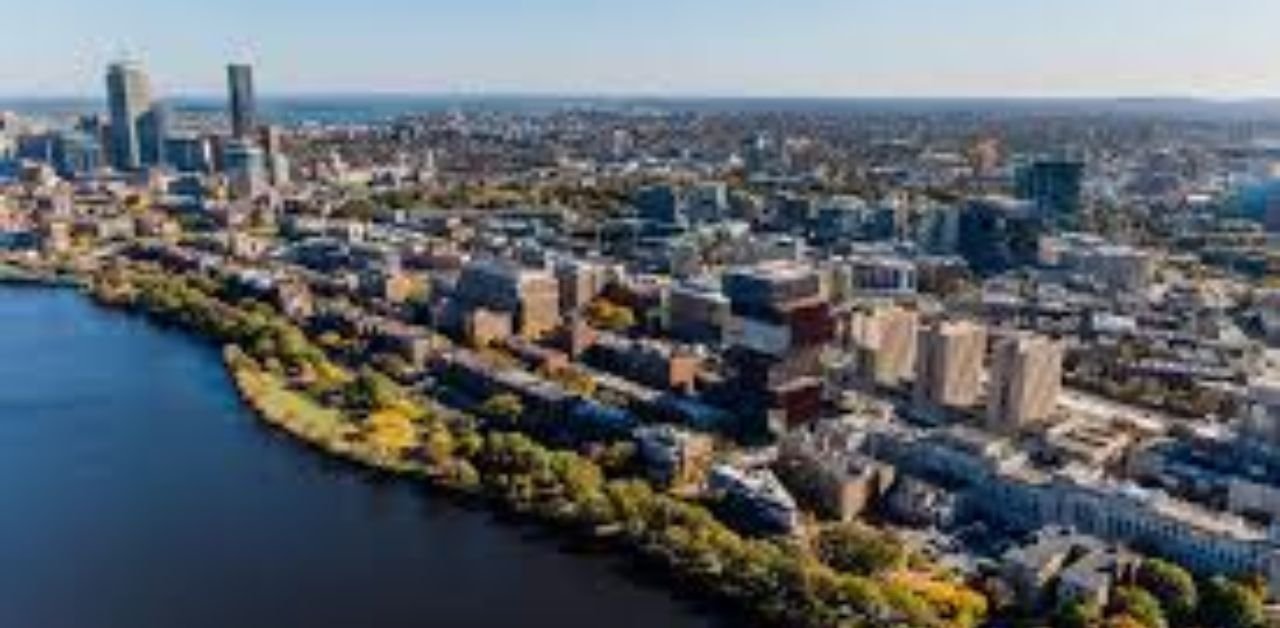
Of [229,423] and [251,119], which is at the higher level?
[251,119]

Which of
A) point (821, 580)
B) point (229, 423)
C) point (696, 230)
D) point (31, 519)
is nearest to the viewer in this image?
point (821, 580)

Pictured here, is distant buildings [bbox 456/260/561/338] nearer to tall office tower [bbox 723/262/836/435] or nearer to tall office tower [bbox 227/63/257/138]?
tall office tower [bbox 723/262/836/435]

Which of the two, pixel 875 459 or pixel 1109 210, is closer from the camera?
pixel 875 459

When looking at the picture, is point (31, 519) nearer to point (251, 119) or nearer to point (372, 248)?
point (372, 248)

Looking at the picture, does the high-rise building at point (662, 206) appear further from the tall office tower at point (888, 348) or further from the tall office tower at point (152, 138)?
the tall office tower at point (152, 138)

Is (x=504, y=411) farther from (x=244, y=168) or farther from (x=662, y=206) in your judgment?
(x=244, y=168)

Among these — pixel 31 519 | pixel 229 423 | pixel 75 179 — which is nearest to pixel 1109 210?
pixel 229 423

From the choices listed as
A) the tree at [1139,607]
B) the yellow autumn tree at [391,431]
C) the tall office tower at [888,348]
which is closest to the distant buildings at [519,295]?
the yellow autumn tree at [391,431]
